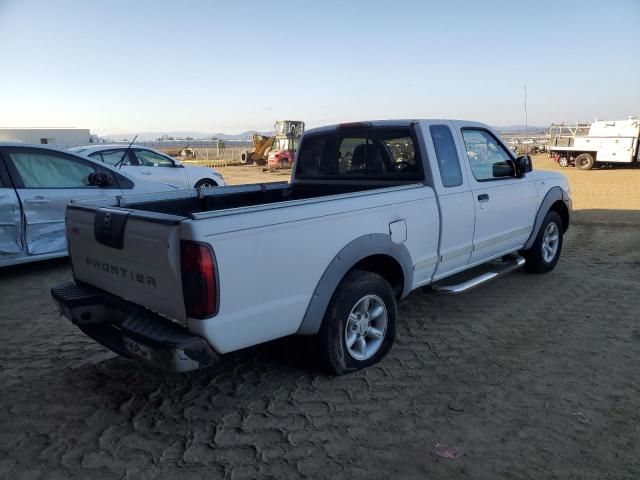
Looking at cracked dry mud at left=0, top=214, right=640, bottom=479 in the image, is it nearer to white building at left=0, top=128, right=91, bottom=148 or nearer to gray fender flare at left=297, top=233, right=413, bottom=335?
gray fender flare at left=297, top=233, right=413, bottom=335

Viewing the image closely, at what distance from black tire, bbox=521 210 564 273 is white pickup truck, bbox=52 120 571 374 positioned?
20.4 inches

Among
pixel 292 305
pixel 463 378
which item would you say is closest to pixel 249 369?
pixel 292 305

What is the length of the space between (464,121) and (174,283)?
3265mm

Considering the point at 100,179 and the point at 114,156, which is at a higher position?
the point at 114,156

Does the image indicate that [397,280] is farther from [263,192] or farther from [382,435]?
[263,192]

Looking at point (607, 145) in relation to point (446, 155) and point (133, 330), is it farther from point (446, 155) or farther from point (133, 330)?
point (133, 330)

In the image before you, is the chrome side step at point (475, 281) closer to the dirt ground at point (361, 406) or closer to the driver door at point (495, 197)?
the driver door at point (495, 197)

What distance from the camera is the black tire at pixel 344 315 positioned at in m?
3.28

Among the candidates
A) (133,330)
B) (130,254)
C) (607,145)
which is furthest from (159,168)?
(607,145)

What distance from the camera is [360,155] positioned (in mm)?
4660

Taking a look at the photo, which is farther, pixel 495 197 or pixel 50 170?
pixel 50 170

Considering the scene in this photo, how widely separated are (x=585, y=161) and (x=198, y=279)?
1035 inches

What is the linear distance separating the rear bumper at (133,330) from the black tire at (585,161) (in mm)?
25880

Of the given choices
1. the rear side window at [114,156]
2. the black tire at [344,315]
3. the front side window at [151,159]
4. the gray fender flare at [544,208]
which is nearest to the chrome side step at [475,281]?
the gray fender flare at [544,208]
